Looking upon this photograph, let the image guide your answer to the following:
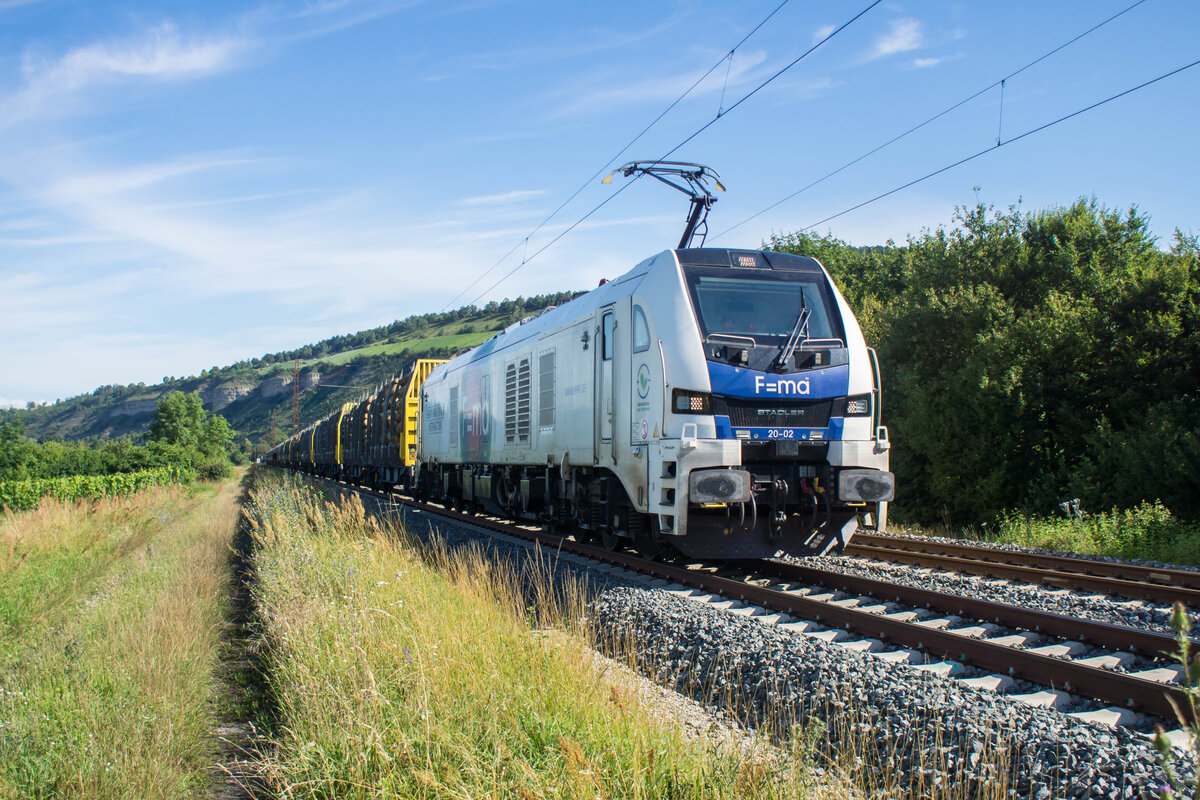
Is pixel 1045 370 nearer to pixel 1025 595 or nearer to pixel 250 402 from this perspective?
pixel 1025 595

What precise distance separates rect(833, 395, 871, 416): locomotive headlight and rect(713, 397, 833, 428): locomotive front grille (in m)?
0.11

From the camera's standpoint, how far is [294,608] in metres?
6.31

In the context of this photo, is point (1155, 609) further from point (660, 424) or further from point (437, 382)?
point (437, 382)

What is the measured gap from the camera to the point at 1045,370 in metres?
19.6

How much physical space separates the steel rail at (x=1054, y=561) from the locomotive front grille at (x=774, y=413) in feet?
10.3

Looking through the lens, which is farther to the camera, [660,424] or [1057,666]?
[660,424]

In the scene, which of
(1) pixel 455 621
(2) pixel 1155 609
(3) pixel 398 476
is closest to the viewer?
(1) pixel 455 621

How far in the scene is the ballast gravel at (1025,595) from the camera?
6.70m

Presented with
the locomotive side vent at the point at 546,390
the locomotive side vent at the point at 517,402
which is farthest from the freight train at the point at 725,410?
the locomotive side vent at the point at 517,402

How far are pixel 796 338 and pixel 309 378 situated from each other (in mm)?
149224

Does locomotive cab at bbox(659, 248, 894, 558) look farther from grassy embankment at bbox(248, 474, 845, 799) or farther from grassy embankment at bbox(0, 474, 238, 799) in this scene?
grassy embankment at bbox(0, 474, 238, 799)

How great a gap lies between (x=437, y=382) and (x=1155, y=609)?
17030 millimetres

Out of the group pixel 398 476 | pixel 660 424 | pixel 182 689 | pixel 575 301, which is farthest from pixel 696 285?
pixel 398 476

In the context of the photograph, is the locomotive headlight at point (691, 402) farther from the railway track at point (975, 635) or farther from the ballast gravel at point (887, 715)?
the ballast gravel at point (887, 715)
